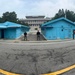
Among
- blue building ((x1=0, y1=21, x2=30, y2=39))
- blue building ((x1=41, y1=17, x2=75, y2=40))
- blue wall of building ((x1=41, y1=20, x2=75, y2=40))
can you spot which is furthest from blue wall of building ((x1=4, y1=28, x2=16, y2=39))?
blue wall of building ((x1=41, y1=20, x2=75, y2=40))

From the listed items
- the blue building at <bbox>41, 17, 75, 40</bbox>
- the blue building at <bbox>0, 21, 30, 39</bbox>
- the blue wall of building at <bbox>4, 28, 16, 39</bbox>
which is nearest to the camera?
the blue building at <bbox>41, 17, 75, 40</bbox>

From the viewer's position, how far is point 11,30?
43312 mm

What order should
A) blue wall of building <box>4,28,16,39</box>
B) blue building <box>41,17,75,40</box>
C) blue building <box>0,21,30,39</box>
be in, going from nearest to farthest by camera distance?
blue building <box>41,17,75,40</box> < blue building <box>0,21,30,39</box> < blue wall of building <box>4,28,16,39</box>

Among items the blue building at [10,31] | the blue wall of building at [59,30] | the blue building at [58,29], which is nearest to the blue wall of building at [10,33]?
the blue building at [10,31]

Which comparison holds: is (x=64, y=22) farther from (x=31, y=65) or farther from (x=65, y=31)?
(x=31, y=65)

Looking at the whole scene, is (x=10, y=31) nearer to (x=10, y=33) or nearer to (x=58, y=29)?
(x=10, y=33)

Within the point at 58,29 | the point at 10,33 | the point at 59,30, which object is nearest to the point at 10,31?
the point at 10,33

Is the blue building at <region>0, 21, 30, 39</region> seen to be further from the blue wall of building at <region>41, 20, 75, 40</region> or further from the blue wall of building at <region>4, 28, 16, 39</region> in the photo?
the blue wall of building at <region>41, 20, 75, 40</region>

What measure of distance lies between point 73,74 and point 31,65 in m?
1.85

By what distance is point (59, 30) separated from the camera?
42312 mm

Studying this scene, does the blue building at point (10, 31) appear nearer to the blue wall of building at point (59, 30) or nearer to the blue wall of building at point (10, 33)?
the blue wall of building at point (10, 33)

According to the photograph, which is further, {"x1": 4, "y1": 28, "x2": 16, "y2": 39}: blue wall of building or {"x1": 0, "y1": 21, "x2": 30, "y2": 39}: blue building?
{"x1": 4, "y1": 28, "x2": 16, "y2": 39}: blue wall of building

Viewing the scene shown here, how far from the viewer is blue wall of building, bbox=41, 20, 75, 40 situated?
136 feet

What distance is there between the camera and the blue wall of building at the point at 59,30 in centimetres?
4150
